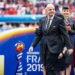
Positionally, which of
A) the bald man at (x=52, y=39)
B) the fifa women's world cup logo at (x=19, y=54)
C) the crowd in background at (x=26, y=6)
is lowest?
the crowd in background at (x=26, y=6)

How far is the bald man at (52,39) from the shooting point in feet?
20.7

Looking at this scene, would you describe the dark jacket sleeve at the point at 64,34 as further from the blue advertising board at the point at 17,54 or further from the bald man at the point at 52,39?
the blue advertising board at the point at 17,54

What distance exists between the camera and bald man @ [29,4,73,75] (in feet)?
20.7

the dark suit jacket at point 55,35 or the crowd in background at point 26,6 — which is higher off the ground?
the dark suit jacket at point 55,35

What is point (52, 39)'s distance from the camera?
632 cm

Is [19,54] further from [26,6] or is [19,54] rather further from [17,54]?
[26,6]

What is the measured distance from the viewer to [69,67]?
22.8 ft

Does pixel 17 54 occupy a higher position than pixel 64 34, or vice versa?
pixel 64 34

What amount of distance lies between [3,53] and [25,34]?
1.73 feet

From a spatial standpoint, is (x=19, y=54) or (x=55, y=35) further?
(x=19, y=54)

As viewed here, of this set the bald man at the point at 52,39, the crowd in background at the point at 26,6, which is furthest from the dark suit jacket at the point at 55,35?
the crowd in background at the point at 26,6

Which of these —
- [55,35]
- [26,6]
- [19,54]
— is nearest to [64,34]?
[55,35]

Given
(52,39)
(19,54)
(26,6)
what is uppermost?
(52,39)

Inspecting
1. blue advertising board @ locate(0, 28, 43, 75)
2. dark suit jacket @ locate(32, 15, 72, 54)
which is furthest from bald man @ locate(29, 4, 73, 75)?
blue advertising board @ locate(0, 28, 43, 75)
